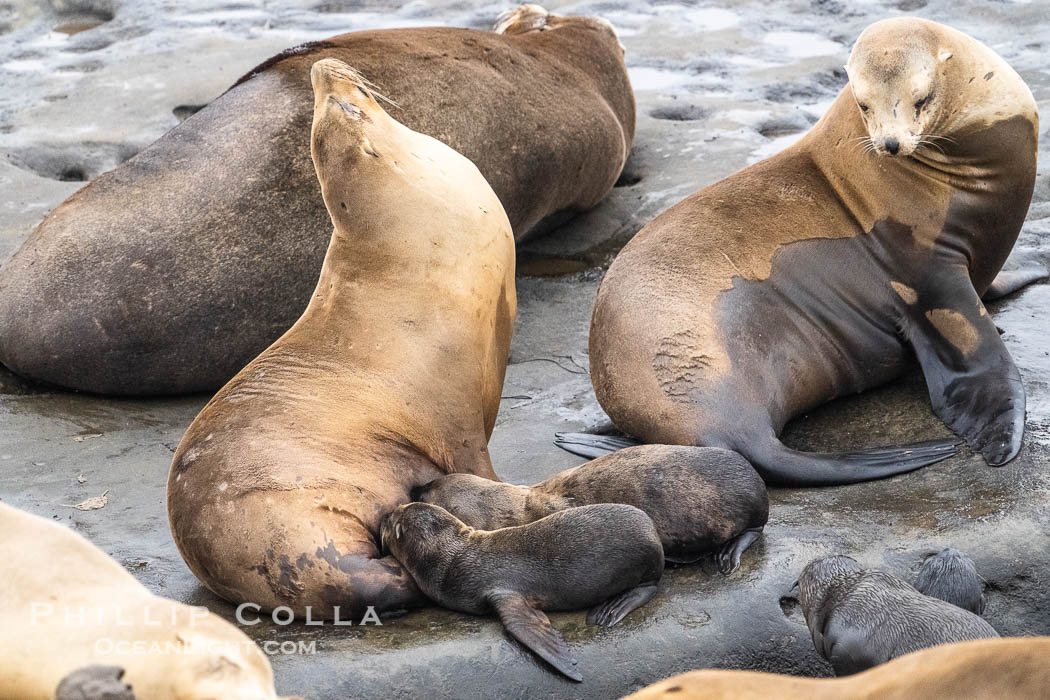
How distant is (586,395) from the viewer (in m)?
5.05

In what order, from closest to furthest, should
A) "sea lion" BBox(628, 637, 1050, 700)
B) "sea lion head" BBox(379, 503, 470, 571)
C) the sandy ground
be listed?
1. "sea lion" BBox(628, 637, 1050, 700)
2. the sandy ground
3. "sea lion head" BBox(379, 503, 470, 571)

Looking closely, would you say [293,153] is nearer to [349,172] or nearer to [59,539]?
[349,172]

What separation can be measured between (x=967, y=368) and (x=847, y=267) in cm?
61

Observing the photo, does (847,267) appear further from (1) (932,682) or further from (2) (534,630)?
(1) (932,682)

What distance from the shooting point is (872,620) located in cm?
305

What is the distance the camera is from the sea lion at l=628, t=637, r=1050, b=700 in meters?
1.79

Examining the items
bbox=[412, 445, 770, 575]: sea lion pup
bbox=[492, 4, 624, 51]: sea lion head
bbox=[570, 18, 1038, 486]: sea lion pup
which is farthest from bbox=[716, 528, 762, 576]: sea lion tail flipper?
bbox=[492, 4, 624, 51]: sea lion head

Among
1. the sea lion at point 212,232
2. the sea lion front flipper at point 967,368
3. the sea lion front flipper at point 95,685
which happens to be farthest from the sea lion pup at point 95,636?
the sea lion at point 212,232

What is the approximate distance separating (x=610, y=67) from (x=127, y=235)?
9.95ft

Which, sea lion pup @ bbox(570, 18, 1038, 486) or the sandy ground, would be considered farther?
sea lion pup @ bbox(570, 18, 1038, 486)

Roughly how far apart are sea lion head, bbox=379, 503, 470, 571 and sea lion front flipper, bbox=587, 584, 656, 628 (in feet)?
1.37

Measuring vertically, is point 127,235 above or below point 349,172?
below

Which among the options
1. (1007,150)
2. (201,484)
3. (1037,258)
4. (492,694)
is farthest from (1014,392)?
(201,484)

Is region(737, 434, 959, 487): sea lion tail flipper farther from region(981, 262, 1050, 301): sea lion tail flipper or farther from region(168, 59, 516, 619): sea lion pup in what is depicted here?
region(981, 262, 1050, 301): sea lion tail flipper
